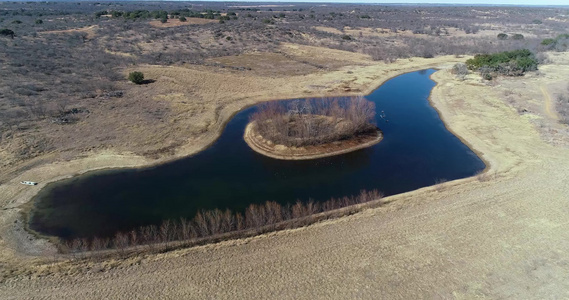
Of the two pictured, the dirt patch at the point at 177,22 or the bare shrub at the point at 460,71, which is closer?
the bare shrub at the point at 460,71

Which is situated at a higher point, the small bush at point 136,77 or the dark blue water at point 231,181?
the small bush at point 136,77

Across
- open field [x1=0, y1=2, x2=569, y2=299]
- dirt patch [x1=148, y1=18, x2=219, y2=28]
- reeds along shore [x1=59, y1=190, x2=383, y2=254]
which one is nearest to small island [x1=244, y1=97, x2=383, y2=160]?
open field [x1=0, y1=2, x2=569, y2=299]

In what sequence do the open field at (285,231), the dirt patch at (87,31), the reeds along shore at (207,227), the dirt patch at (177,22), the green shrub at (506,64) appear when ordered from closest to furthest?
1. the open field at (285,231)
2. the reeds along shore at (207,227)
3. the green shrub at (506,64)
4. the dirt patch at (87,31)
5. the dirt patch at (177,22)

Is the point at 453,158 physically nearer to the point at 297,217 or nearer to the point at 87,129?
the point at 297,217

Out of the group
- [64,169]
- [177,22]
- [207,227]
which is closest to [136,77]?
[64,169]

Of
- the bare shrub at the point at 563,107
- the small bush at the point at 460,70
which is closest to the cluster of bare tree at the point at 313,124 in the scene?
the bare shrub at the point at 563,107

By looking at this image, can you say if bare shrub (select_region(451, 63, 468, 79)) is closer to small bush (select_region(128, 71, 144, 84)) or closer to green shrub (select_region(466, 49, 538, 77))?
green shrub (select_region(466, 49, 538, 77))

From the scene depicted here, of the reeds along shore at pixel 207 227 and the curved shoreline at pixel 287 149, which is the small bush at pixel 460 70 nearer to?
the curved shoreline at pixel 287 149
